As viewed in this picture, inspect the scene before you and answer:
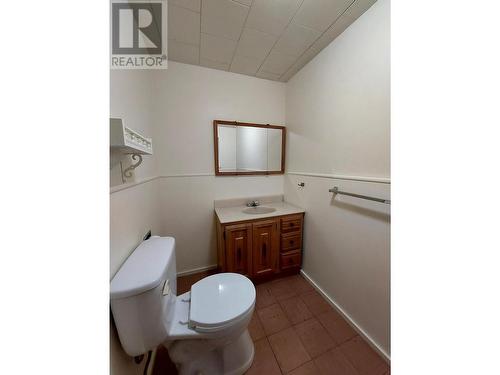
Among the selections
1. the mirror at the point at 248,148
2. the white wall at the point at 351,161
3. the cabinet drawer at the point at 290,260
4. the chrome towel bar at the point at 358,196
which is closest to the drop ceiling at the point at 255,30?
the white wall at the point at 351,161

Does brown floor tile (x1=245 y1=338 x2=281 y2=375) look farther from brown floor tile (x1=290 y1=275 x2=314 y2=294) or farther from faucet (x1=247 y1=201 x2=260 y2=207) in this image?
faucet (x1=247 y1=201 x2=260 y2=207)

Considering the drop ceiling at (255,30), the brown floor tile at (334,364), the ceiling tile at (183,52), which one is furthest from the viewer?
the ceiling tile at (183,52)

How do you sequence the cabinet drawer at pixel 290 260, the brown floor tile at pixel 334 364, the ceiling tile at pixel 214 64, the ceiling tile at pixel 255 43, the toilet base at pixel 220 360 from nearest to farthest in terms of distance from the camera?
the toilet base at pixel 220 360, the brown floor tile at pixel 334 364, the ceiling tile at pixel 255 43, the ceiling tile at pixel 214 64, the cabinet drawer at pixel 290 260

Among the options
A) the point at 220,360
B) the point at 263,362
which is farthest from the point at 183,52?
the point at 263,362

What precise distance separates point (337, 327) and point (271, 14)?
2.37 meters

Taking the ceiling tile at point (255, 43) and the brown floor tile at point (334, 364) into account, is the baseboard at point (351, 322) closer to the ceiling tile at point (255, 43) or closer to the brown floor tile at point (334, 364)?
the brown floor tile at point (334, 364)

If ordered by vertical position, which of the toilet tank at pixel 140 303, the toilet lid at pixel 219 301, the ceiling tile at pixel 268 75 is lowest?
the toilet lid at pixel 219 301

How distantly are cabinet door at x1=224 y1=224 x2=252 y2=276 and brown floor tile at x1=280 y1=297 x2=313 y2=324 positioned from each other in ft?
1.36

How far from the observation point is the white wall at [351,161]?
1.10 m

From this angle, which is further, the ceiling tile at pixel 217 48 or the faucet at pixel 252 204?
the faucet at pixel 252 204

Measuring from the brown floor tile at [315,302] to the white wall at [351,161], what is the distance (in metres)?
0.11

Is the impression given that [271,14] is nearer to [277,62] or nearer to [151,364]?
[277,62]
